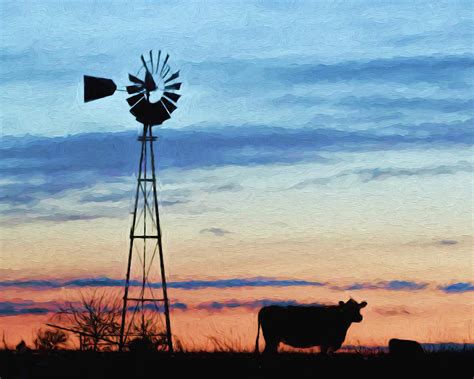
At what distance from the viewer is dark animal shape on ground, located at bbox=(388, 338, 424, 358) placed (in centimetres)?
2318

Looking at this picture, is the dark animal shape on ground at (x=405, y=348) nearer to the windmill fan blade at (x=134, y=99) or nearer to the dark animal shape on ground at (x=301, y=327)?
the dark animal shape on ground at (x=301, y=327)

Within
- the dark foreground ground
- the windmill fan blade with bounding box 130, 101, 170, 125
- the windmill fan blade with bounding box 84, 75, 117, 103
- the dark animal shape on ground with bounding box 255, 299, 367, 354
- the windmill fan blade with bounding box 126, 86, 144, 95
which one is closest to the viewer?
the dark foreground ground

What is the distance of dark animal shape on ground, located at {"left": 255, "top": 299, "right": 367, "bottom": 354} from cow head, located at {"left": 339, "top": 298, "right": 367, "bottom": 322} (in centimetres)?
Result: 37

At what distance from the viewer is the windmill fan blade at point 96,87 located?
29.1 metres

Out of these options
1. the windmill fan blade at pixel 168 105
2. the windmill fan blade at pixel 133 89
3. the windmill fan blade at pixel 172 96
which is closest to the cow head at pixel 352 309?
the windmill fan blade at pixel 168 105

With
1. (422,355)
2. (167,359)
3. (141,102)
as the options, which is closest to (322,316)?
(422,355)

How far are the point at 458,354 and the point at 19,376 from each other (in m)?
11.7

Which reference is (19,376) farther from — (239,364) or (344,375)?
(344,375)

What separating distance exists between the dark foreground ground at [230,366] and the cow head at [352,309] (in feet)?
8.09

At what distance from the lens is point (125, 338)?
1108 inches

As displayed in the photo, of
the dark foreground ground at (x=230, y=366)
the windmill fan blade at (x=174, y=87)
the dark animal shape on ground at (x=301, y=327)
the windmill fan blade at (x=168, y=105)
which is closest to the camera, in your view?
the dark foreground ground at (x=230, y=366)

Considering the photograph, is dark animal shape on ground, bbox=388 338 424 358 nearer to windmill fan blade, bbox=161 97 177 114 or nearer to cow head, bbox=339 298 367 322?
cow head, bbox=339 298 367 322

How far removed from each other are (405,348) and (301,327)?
323 cm

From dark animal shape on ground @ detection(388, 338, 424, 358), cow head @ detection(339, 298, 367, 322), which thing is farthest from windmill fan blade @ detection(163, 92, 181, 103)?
dark animal shape on ground @ detection(388, 338, 424, 358)
